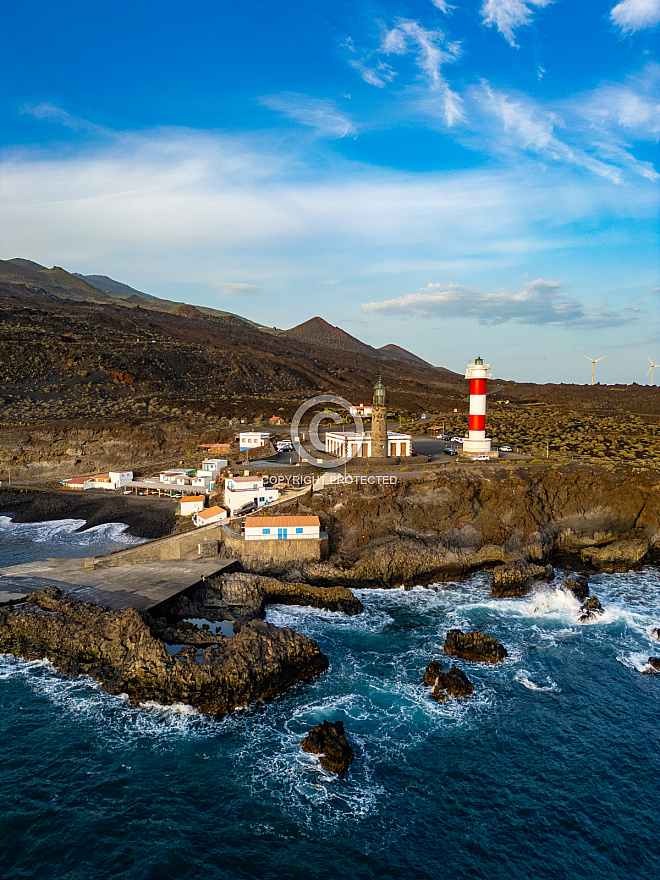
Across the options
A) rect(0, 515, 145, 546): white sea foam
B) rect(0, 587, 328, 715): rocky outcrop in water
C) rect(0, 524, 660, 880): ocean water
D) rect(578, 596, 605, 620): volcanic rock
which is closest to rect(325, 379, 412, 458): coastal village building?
rect(0, 515, 145, 546): white sea foam

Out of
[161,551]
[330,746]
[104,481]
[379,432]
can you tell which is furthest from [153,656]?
[104,481]

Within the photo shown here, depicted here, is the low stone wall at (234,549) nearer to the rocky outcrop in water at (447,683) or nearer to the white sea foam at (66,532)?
the white sea foam at (66,532)

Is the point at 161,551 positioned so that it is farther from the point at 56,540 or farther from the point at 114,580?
the point at 56,540

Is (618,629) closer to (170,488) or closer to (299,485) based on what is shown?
(299,485)

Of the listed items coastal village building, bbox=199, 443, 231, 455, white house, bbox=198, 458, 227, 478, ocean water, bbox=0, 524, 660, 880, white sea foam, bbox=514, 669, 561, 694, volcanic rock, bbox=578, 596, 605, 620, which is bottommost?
ocean water, bbox=0, 524, 660, 880

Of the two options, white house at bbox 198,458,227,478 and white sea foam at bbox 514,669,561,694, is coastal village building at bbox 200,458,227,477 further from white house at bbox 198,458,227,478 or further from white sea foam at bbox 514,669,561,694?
white sea foam at bbox 514,669,561,694

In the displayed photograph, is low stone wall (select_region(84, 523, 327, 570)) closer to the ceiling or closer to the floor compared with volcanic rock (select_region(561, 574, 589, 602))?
closer to the ceiling

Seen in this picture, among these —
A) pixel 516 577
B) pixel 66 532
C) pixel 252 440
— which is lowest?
pixel 516 577
